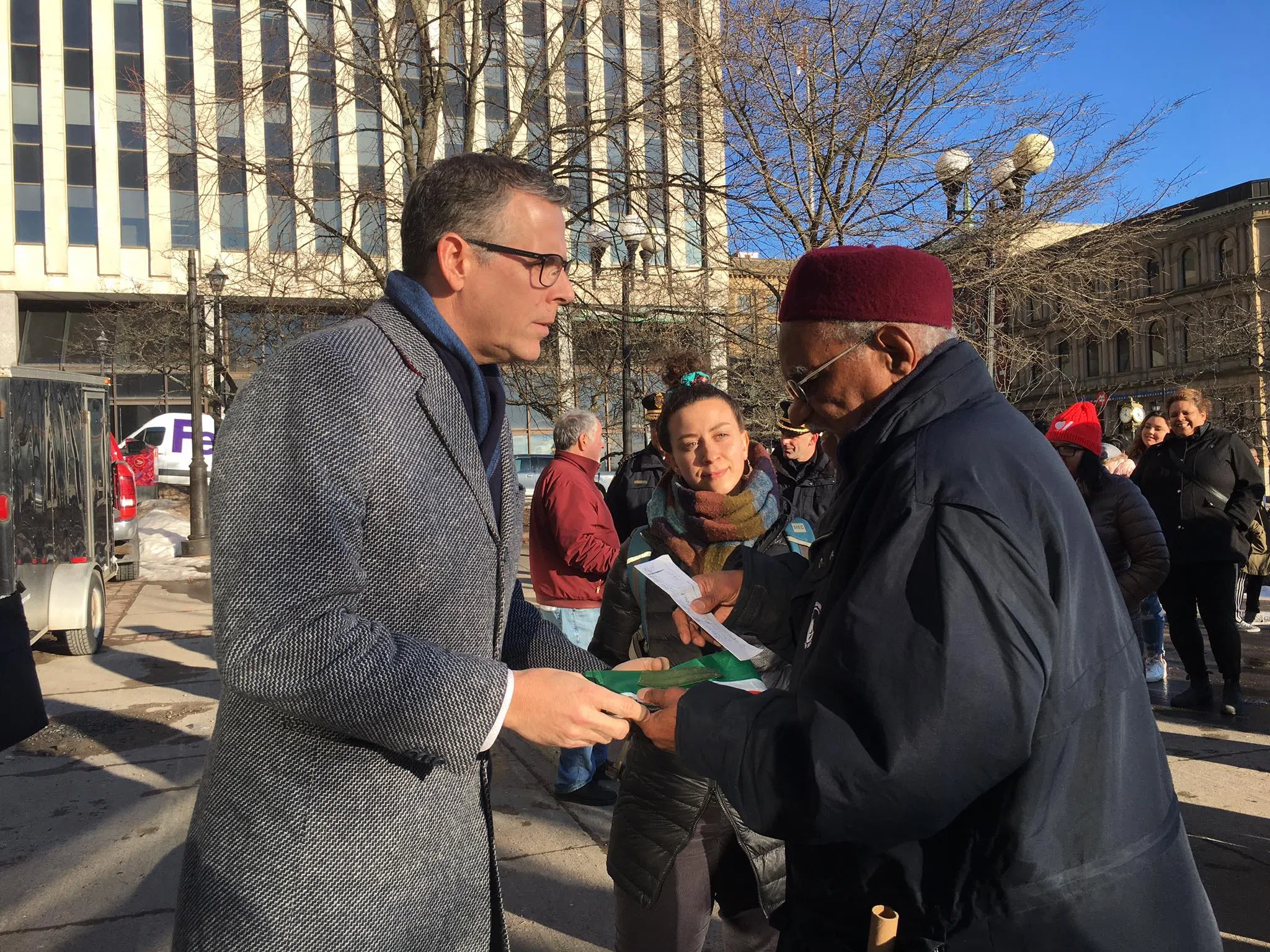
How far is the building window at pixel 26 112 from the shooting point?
108 feet

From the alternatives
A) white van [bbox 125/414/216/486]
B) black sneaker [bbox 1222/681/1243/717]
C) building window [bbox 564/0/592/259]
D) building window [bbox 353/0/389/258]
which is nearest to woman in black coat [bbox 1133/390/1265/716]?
black sneaker [bbox 1222/681/1243/717]

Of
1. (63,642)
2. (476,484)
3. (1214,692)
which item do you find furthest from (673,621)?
(63,642)

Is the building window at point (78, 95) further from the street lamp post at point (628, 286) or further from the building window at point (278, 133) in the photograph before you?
the street lamp post at point (628, 286)

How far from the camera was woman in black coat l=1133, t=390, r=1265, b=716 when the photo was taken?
21.9 feet

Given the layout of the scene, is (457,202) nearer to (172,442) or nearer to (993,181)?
(993,181)

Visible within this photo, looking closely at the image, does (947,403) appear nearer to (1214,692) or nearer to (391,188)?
(1214,692)

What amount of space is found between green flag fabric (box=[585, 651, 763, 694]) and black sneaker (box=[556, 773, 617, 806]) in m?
3.42

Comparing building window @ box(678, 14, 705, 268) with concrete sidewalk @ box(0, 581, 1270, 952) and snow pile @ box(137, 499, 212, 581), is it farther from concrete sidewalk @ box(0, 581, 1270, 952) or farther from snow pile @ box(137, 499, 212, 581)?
concrete sidewalk @ box(0, 581, 1270, 952)

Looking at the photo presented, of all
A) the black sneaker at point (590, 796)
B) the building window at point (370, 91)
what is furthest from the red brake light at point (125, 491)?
the black sneaker at point (590, 796)

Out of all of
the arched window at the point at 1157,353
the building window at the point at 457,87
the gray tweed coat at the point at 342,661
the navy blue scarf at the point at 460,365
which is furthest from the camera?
the arched window at the point at 1157,353

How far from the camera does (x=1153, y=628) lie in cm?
722

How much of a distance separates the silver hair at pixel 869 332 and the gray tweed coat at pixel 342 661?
705 millimetres

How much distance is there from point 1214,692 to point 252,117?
1170 centimetres

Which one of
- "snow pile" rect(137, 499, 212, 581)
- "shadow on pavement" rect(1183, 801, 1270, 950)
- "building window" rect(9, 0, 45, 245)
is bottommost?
"shadow on pavement" rect(1183, 801, 1270, 950)
